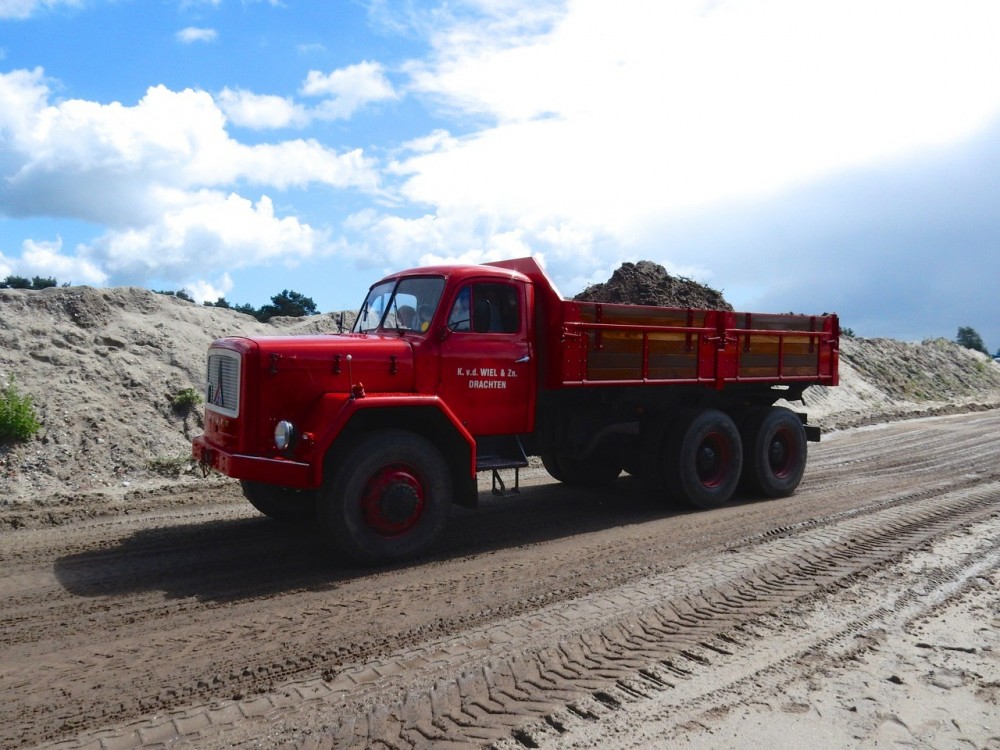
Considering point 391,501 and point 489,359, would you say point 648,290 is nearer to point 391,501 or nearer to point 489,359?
point 489,359

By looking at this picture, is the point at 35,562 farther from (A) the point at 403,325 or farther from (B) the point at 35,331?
(B) the point at 35,331

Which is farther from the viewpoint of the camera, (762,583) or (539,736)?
(762,583)

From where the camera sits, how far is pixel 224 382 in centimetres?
685

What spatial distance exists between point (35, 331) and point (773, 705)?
1241 centimetres

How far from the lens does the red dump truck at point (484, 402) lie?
6.41m

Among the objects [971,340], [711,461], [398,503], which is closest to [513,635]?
[398,503]

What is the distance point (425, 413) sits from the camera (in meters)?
6.92

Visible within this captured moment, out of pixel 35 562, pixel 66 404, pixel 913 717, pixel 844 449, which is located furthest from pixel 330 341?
pixel 844 449

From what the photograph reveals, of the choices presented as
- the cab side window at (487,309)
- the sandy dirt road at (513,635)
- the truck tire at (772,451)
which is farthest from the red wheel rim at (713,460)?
the cab side window at (487,309)

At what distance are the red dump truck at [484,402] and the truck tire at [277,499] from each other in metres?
0.01

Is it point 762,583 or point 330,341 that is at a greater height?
point 330,341

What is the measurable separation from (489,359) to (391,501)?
1.75 m

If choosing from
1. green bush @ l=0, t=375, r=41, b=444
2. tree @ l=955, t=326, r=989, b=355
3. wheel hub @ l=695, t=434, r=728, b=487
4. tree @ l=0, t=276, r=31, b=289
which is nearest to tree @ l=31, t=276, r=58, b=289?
tree @ l=0, t=276, r=31, b=289

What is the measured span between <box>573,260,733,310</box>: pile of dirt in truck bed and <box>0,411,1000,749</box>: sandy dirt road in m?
9.64
